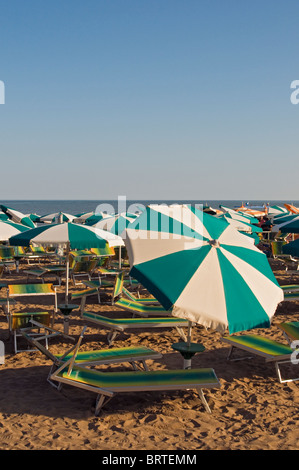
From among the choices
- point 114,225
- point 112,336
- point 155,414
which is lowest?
point 155,414

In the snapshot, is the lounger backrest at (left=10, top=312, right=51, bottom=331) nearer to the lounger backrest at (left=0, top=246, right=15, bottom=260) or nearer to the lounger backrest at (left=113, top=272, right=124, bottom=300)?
the lounger backrest at (left=113, top=272, right=124, bottom=300)

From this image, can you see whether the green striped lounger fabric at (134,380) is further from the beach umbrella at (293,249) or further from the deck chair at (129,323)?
the beach umbrella at (293,249)

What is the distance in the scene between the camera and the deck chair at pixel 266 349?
569 centimetres

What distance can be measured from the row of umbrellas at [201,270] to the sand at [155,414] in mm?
1196

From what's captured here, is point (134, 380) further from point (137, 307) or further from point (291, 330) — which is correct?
point (137, 307)

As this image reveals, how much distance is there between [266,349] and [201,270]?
7.55 ft

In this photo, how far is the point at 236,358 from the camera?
6531 mm

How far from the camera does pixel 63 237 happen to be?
6863 mm

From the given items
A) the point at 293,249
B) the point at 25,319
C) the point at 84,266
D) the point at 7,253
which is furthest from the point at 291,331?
the point at 7,253

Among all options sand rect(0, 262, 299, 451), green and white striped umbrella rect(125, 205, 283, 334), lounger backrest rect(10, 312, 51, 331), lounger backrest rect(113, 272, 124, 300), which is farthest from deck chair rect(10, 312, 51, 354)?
green and white striped umbrella rect(125, 205, 283, 334)

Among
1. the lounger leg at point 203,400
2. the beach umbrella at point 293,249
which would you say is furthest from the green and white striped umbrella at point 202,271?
the beach umbrella at point 293,249

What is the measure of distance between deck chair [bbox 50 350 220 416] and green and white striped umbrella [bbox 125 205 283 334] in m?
1.09

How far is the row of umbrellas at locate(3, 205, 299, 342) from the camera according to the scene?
3.97 meters
